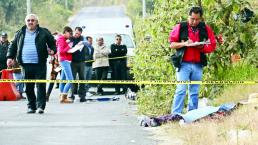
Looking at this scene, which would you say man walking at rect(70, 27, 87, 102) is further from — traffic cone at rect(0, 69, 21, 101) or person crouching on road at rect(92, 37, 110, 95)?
person crouching on road at rect(92, 37, 110, 95)

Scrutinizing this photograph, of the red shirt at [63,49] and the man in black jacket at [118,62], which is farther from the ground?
the red shirt at [63,49]

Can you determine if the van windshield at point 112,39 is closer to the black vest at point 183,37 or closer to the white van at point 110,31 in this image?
the white van at point 110,31

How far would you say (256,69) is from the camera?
45.3 feet

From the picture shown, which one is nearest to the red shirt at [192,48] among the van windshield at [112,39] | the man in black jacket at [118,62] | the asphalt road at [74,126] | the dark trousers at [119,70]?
the asphalt road at [74,126]

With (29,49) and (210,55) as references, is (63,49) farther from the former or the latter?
(210,55)

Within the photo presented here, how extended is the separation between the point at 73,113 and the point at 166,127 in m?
3.65

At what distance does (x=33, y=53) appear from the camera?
13938 mm

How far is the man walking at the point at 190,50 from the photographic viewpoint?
11.6 m

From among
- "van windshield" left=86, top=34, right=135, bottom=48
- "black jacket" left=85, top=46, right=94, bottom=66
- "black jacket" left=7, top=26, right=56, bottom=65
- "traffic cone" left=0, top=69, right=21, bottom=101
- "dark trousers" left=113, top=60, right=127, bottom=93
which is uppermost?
"black jacket" left=7, top=26, right=56, bottom=65

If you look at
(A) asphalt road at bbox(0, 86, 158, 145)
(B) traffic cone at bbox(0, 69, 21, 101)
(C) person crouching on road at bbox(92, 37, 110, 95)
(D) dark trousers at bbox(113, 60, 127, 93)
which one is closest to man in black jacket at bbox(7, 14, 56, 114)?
(A) asphalt road at bbox(0, 86, 158, 145)

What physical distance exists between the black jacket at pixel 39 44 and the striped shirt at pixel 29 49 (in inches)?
2.1

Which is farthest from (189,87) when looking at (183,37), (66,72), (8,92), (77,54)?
(8,92)

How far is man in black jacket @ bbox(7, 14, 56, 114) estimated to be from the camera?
13.9 m

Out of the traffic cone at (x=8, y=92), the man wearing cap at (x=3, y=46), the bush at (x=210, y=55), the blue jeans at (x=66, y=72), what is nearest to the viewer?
the bush at (x=210, y=55)
